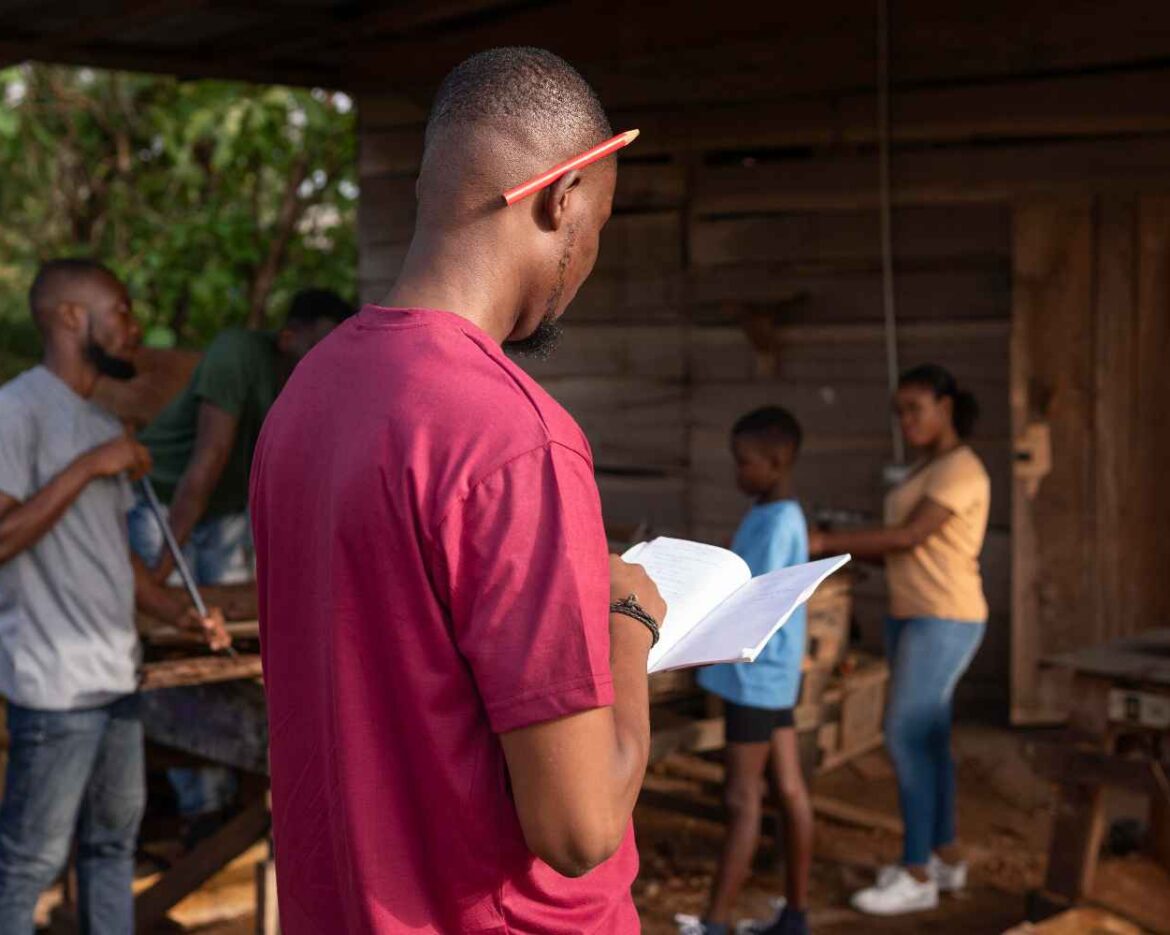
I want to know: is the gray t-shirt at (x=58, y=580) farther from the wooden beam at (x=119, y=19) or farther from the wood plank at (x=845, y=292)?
the wood plank at (x=845, y=292)

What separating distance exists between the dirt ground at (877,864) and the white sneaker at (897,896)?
4 cm

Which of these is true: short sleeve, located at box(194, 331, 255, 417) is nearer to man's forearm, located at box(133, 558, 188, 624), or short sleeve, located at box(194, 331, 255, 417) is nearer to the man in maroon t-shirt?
man's forearm, located at box(133, 558, 188, 624)

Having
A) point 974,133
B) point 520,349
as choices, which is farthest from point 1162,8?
point 520,349

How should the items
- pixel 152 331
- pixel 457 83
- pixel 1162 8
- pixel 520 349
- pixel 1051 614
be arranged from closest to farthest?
1. pixel 457 83
2. pixel 520 349
3. pixel 1162 8
4. pixel 1051 614
5. pixel 152 331

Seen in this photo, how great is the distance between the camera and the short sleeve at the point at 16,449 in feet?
11.1

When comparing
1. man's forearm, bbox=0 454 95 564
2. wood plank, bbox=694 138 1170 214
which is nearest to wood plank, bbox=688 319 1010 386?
wood plank, bbox=694 138 1170 214

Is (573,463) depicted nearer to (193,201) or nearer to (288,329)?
(288,329)

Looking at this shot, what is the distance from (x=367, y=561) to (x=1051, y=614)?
209 inches

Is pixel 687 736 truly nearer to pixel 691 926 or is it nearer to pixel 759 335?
pixel 691 926

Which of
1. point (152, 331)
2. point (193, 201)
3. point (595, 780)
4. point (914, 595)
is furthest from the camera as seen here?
point (193, 201)

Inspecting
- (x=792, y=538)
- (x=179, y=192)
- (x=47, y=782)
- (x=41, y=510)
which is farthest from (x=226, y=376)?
(x=179, y=192)

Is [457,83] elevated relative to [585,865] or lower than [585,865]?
elevated

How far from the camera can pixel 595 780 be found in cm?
144

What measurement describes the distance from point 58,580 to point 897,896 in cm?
308
